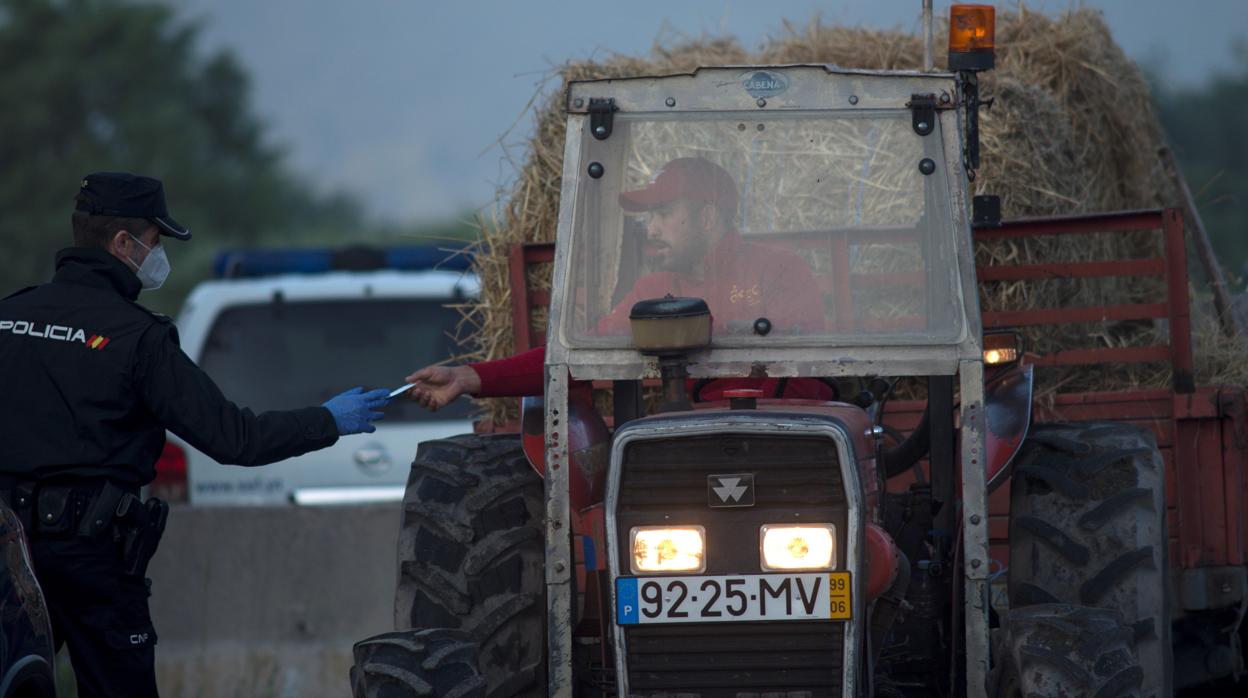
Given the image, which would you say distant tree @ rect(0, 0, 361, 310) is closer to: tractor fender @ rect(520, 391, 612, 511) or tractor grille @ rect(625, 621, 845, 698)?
tractor fender @ rect(520, 391, 612, 511)

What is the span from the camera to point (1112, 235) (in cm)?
885

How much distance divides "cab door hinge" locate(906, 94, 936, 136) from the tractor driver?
1.77 feet

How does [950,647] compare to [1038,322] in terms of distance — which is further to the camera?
[1038,322]

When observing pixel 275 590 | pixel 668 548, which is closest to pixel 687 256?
pixel 668 548

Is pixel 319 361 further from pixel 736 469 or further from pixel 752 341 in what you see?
pixel 736 469

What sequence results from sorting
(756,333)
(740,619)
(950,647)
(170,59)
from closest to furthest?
(740,619)
(756,333)
(950,647)
(170,59)

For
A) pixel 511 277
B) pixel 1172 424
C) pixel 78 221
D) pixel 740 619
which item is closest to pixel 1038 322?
pixel 1172 424

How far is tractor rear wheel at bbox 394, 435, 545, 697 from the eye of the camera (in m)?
5.74

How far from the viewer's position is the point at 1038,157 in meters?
8.52

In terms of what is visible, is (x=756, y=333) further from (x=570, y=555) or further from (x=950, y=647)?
(x=950, y=647)

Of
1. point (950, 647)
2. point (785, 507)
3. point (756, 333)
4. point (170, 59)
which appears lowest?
point (950, 647)

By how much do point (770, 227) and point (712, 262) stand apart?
20 centimetres

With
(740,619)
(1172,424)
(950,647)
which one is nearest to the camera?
(740,619)

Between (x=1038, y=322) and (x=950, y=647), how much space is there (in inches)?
71.7
